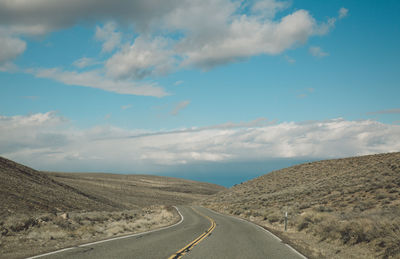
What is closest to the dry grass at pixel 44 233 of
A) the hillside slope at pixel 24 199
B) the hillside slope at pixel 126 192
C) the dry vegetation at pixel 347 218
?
the hillside slope at pixel 24 199

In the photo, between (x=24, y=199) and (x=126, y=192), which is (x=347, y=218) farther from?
(x=126, y=192)

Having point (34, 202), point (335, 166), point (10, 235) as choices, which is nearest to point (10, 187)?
point (34, 202)

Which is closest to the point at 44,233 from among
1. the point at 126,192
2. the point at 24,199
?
the point at 24,199

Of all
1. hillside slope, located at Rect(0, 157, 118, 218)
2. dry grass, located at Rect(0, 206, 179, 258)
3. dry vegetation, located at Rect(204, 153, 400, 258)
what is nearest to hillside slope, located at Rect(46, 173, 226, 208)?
hillside slope, located at Rect(0, 157, 118, 218)

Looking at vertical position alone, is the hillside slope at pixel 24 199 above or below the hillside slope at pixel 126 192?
above

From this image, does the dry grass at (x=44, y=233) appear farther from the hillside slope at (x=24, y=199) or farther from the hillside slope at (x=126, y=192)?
the hillside slope at (x=126, y=192)

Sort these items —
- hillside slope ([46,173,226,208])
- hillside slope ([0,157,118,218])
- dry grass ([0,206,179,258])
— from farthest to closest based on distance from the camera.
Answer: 1. hillside slope ([46,173,226,208])
2. hillside slope ([0,157,118,218])
3. dry grass ([0,206,179,258])

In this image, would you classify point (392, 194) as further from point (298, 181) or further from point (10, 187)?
point (10, 187)

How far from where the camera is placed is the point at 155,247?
1113 cm

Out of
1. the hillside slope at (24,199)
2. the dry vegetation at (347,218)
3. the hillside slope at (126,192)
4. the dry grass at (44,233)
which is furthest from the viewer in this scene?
the hillside slope at (126,192)

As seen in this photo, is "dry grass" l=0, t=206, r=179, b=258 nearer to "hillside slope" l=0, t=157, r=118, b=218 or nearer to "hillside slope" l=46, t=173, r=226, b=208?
"hillside slope" l=0, t=157, r=118, b=218

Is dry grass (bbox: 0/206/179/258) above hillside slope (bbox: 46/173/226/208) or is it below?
above

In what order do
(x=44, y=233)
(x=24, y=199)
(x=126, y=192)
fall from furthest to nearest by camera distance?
(x=126, y=192) → (x=24, y=199) → (x=44, y=233)

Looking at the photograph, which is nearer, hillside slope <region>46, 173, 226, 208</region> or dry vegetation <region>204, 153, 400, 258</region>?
dry vegetation <region>204, 153, 400, 258</region>
